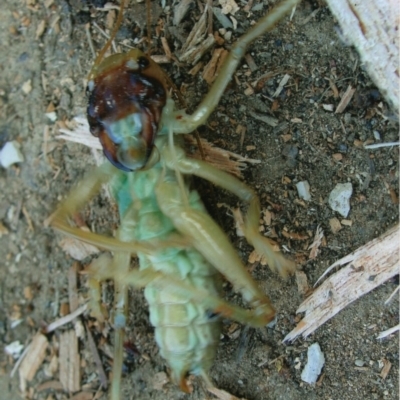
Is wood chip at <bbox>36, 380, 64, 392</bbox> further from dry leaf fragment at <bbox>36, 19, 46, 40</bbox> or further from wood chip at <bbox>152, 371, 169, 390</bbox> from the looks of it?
dry leaf fragment at <bbox>36, 19, 46, 40</bbox>

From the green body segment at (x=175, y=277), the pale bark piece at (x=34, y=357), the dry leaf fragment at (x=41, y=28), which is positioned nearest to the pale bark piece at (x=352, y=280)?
the green body segment at (x=175, y=277)

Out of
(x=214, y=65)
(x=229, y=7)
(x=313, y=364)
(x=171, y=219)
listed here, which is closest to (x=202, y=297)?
(x=171, y=219)

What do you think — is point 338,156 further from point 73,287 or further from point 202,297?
point 73,287

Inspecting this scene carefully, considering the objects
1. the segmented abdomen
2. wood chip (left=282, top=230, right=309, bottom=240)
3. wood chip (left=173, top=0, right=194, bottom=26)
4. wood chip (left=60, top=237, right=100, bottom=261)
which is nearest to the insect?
the segmented abdomen

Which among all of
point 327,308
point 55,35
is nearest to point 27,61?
point 55,35

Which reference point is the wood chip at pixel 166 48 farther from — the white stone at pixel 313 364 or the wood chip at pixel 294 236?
the white stone at pixel 313 364

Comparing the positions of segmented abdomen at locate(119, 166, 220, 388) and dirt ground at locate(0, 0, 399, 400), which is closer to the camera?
segmented abdomen at locate(119, 166, 220, 388)

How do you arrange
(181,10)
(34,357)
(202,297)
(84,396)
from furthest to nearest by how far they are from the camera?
(34,357), (84,396), (181,10), (202,297)
